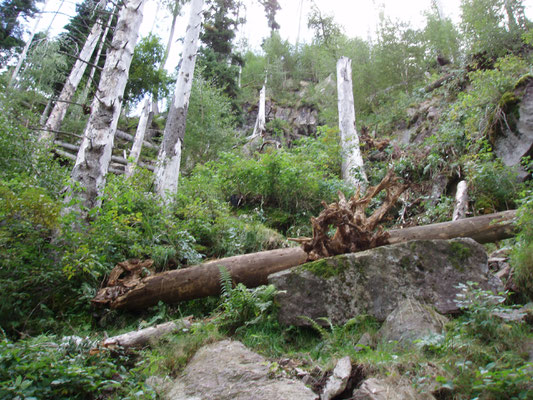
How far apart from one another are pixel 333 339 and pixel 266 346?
71 cm

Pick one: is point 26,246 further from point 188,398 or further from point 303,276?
point 303,276

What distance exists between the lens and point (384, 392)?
6.81ft

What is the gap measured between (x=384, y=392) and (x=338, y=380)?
1.09 ft

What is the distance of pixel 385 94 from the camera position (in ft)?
60.9

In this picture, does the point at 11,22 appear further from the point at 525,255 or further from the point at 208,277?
the point at 525,255

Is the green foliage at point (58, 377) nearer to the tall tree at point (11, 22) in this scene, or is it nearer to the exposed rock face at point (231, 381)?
the exposed rock face at point (231, 381)

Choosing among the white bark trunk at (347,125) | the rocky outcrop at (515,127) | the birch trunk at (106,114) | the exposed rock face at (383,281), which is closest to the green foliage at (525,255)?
the exposed rock face at (383,281)

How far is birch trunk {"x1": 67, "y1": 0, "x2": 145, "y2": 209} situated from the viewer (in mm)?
5477

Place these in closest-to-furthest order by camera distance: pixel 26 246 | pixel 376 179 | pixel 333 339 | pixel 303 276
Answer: pixel 333 339 → pixel 303 276 → pixel 26 246 → pixel 376 179

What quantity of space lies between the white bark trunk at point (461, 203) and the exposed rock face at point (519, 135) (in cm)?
109

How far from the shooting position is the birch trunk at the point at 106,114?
5.48 m

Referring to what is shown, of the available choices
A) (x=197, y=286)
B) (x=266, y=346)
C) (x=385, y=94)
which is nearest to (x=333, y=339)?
(x=266, y=346)

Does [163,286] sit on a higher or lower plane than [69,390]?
higher

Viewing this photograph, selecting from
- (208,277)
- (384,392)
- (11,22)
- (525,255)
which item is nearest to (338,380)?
(384,392)
